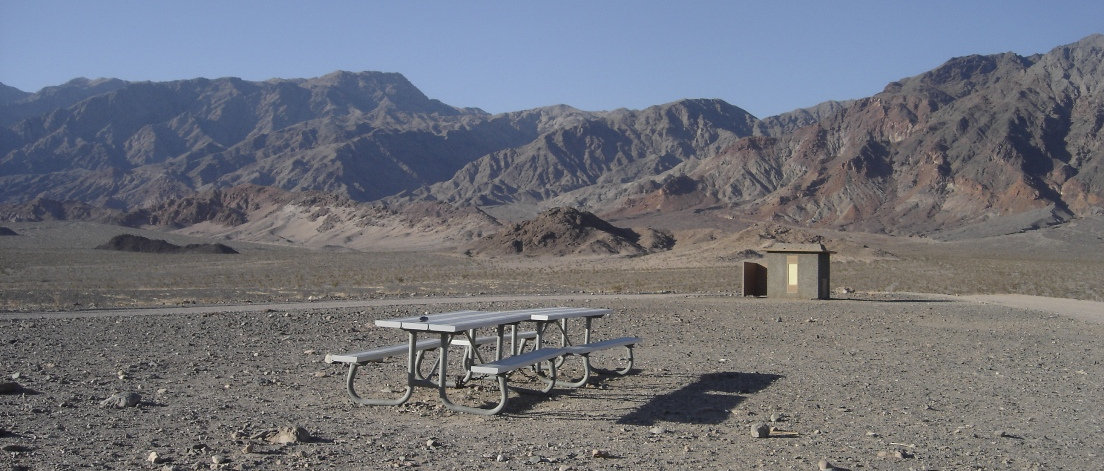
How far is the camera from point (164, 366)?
11.2 m

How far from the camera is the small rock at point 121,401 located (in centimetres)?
851

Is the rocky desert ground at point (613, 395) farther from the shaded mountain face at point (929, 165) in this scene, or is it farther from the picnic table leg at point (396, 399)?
the shaded mountain face at point (929, 165)

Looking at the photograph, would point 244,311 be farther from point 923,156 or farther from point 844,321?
point 923,156

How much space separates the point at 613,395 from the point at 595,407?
2.34 ft

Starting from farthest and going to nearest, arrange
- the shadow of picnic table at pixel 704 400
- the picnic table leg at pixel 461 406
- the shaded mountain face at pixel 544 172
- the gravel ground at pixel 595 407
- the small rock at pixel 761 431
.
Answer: the shaded mountain face at pixel 544 172 < the shadow of picnic table at pixel 704 400 < the picnic table leg at pixel 461 406 < the small rock at pixel 761 431 < the gravel ground at pixel 595 407

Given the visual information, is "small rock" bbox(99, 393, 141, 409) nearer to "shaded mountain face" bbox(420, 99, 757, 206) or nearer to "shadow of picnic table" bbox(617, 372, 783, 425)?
"shadow of picnic table" bbox(617, 372, 783, 425)

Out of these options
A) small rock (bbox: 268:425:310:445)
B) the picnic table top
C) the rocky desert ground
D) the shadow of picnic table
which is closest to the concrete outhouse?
the rocky desert ground

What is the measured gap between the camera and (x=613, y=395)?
992 cm

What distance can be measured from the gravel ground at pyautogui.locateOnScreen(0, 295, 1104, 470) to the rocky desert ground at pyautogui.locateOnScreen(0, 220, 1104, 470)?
3cm

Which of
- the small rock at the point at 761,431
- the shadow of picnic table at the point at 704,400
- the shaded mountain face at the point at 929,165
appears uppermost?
the shaded mountain face at the point at 929,165

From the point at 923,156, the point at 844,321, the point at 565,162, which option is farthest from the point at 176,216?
the point at 844,321

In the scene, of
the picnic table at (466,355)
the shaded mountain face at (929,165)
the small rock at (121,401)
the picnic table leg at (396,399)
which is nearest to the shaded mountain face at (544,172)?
the shaded mountain face at (929,165)

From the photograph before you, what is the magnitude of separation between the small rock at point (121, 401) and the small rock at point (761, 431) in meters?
5.33

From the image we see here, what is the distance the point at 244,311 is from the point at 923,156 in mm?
123421
